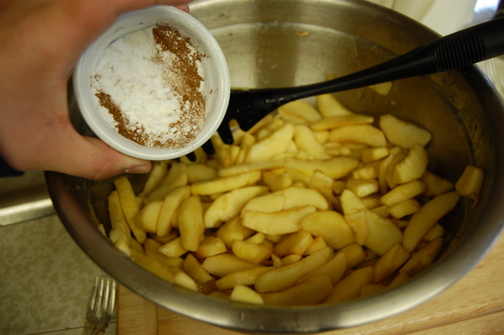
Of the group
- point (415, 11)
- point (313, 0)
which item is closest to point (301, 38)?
point (313, 0)

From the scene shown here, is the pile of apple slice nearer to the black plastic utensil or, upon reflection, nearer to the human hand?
the black plastic utensil

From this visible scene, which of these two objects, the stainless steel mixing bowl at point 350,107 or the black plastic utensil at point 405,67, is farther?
the black plastic utensil at point 405,67

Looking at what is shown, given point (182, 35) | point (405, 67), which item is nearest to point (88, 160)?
point (182, 35)

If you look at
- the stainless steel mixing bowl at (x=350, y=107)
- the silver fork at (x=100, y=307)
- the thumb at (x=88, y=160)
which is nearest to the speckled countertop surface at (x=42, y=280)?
the silver fork at (x=100, y=307)

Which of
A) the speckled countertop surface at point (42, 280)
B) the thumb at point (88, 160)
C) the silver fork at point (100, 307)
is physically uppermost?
the thumb at point (88, 160)

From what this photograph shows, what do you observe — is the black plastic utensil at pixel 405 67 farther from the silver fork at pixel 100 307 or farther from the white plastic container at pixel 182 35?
the silver fork at pixel 100 307

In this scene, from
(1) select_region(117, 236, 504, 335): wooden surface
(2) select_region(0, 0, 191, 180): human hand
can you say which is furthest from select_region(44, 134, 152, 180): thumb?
(1) select_region(117, 236, 504, 335): wooden surface

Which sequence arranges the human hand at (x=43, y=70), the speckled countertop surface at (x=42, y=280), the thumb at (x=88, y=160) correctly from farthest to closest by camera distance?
the speckled countertop surface at (x=42, y=280) < the thumb at (x=88, y=160) < the human hand at (x=43, y=70)

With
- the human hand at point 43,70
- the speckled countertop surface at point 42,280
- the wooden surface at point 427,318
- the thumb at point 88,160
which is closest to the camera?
the human hand at point 43,70
